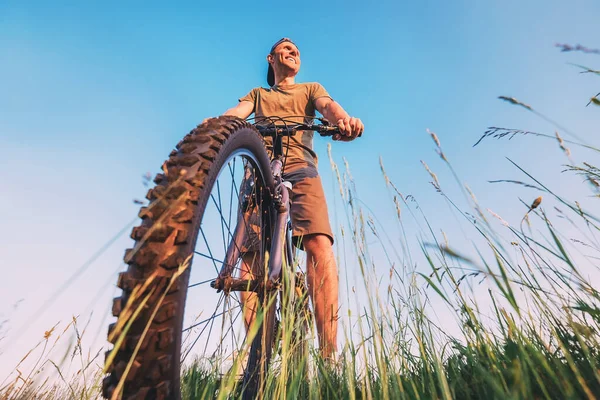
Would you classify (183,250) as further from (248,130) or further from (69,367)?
(69,367)

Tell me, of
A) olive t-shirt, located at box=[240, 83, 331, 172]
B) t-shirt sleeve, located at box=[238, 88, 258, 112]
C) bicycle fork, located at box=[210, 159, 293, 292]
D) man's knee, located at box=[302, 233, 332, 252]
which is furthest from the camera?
t-shirt sleeve, located at box=[238, 88, 258, 112]

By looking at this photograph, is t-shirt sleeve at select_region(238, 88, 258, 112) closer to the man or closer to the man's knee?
the man

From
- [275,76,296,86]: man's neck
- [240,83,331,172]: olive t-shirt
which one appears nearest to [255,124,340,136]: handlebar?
[240,83,331,172]: olive t-shirt

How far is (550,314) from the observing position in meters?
0.93

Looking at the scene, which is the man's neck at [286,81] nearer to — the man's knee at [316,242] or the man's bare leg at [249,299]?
the man's knee at [316,242]

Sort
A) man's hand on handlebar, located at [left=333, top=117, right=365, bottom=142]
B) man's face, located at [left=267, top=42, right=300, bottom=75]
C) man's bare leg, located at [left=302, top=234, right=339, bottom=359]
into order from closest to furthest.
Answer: man's hand on handlebar, located at [left=333, top=117, right=365, bottom=142] → man's bare leg, located at [left=302, top=234, right=339, bottom=359] → man's face, located at [left=267, top=42, right=300, bottom=75]

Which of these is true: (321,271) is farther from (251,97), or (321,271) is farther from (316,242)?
(251,97)

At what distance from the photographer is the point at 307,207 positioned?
258cm

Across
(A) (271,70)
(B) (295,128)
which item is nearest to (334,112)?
(B) (295,128)

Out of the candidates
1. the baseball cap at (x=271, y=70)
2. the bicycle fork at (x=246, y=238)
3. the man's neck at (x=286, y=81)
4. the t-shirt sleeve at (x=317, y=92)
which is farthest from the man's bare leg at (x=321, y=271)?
the baseball cap at (x=271, y=70)

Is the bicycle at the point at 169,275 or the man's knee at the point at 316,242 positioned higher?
the man's knee at the point at 316,242

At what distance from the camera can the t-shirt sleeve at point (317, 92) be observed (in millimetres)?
2951

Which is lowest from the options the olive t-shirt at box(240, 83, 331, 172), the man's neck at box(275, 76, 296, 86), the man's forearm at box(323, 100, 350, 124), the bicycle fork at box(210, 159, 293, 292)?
the bicycle fork at box(210, 159, 293, 292)

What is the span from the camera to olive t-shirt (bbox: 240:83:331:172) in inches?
114
